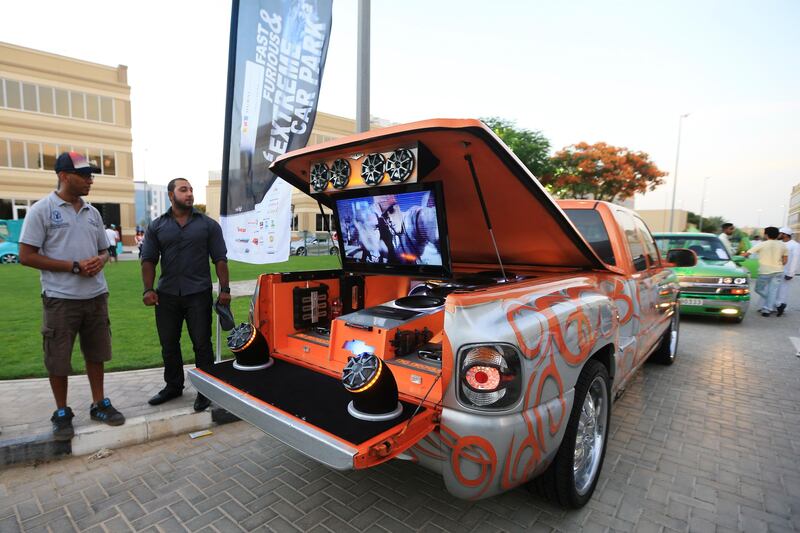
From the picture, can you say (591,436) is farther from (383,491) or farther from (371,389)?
(371,389)

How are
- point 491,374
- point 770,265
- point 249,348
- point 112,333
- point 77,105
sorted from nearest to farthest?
point 491,374
point 249,348
point 112,333
point 770,265
point 77,105

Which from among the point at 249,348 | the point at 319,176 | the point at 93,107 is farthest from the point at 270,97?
the point at 93,107

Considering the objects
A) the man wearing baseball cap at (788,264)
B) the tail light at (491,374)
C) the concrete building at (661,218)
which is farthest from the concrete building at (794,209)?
the tail light at (491,374)

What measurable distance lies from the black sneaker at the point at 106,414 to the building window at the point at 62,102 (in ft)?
114

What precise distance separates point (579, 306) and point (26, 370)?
18.0 ft

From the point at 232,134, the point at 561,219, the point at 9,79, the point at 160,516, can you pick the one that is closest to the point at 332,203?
the point at 561,219

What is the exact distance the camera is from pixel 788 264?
9.07 meters

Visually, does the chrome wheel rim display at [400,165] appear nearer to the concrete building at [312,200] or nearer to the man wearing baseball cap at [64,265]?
the man wearing baseball cap at [64,265]

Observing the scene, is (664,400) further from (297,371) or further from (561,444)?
(297,371)

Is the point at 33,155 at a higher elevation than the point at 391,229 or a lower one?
higher

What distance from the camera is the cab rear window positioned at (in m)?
3.67

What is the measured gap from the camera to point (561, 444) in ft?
7.91

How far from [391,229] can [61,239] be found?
238 centimetres

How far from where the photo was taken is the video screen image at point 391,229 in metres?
3.16
